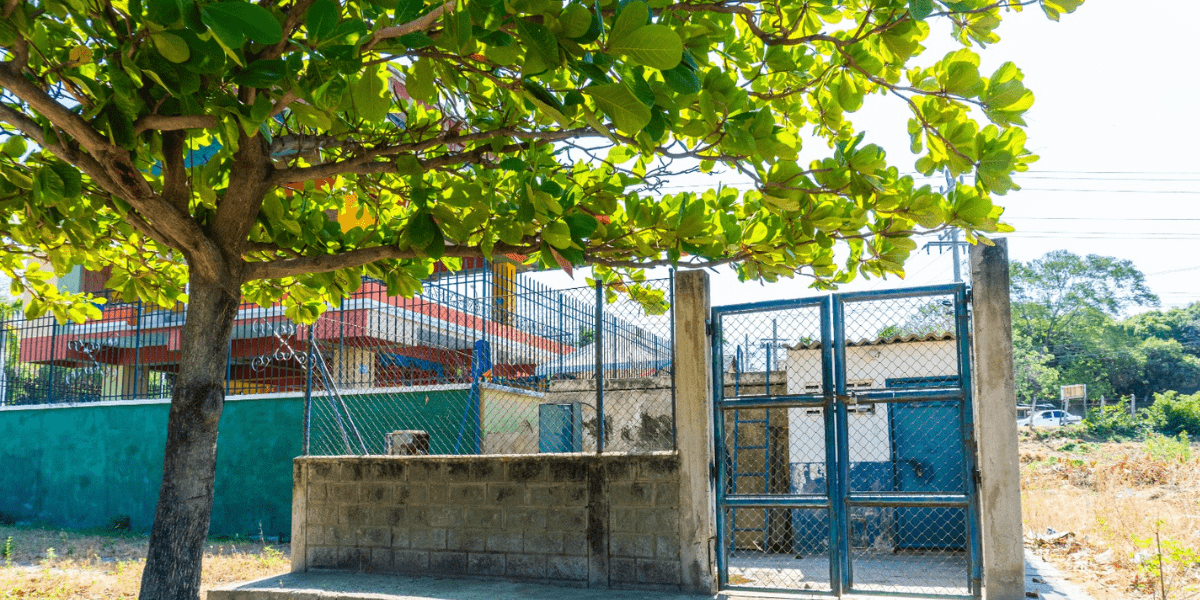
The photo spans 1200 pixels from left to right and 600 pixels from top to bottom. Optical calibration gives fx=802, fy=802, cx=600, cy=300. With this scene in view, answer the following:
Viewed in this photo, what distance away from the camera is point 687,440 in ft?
19.9

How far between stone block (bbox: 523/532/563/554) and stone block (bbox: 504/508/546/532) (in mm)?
50

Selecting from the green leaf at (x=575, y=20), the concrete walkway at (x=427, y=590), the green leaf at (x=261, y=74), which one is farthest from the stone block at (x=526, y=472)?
the green leaf at (x=575, y=20)

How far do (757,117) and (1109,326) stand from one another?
6016 centimetres

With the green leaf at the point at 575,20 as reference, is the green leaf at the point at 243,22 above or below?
below

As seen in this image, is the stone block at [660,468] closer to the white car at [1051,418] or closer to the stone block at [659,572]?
the stone block at [659,572]

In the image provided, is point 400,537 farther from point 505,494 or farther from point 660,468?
point 660,468

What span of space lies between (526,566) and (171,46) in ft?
16.1

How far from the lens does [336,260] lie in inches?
179

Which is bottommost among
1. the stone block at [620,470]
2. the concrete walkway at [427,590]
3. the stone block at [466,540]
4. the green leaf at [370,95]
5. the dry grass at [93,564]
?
the dry grass at [93,564]

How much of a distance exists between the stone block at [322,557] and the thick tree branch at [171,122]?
15.7ft

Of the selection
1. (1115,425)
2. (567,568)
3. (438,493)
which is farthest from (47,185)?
(1115,425)

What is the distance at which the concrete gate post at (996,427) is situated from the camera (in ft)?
17.7

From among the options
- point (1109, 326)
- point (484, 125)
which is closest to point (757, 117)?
point (484, 125)

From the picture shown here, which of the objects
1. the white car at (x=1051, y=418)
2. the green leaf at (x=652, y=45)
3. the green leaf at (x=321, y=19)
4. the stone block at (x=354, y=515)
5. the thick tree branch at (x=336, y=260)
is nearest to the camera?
the green leaf at (x=652, y=45)
